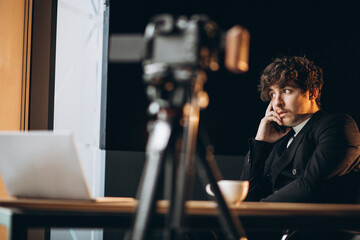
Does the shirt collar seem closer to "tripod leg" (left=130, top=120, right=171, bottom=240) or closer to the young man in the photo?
the young man

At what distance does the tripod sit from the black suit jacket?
3.45ft

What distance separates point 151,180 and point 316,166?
4.17 feet

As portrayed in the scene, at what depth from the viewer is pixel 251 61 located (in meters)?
2.58

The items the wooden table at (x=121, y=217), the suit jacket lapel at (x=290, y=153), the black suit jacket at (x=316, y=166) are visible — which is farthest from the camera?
the suit jacket lapel at (x=290, y=153)

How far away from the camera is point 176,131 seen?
0.76 metres

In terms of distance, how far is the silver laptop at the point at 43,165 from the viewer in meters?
0.94

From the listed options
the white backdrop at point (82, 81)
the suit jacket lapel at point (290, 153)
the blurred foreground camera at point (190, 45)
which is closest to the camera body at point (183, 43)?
the blurred foreground camera at point (190, 45)

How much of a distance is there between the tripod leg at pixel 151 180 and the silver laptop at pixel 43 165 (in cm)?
30

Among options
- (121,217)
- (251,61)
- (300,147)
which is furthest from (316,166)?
(121,217)

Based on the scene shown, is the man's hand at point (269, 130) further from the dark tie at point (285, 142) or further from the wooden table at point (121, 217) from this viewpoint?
the wooden table at point (121, 217)

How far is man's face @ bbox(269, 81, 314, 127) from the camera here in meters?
2.08

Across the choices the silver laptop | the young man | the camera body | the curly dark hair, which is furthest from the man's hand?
the camera body

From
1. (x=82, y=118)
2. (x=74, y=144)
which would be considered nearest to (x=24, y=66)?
(x=82, y=118)

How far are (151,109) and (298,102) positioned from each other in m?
1.51
